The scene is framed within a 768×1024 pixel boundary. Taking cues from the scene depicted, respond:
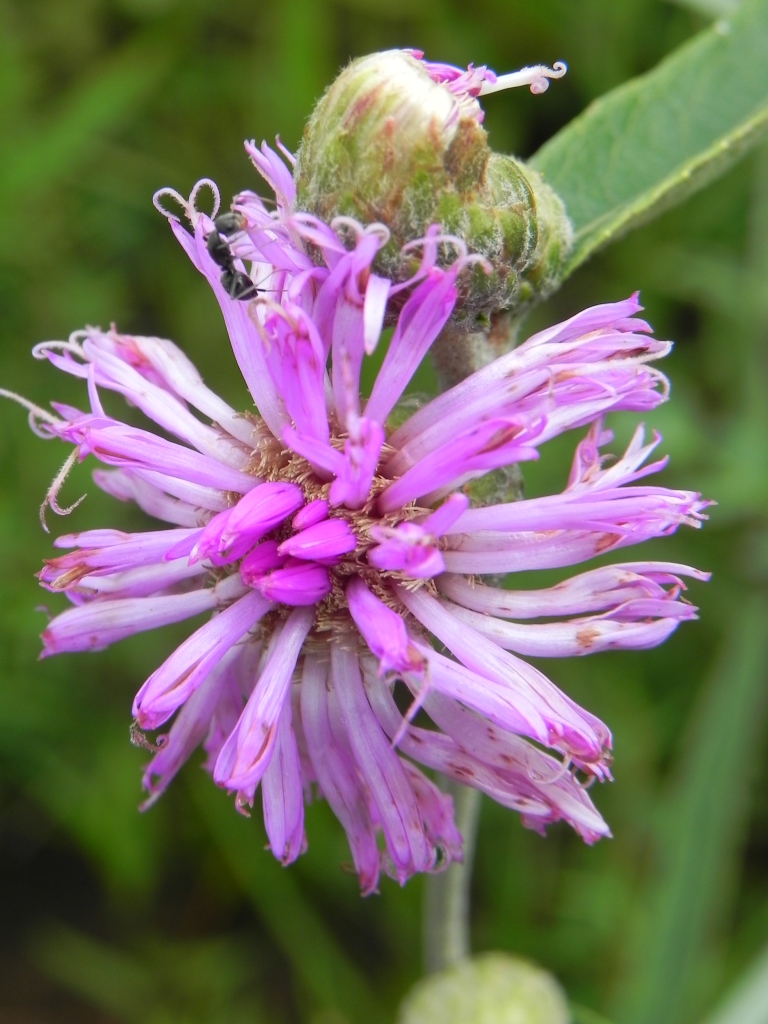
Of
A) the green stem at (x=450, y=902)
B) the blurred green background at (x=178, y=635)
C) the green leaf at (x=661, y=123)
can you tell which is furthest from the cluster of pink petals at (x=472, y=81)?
the blurred green background at (x=178, y=635)

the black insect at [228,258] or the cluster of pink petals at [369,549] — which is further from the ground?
the black insect at [228,258]

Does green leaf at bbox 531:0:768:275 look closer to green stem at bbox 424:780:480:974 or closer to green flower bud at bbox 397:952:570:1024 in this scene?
green stem at bbox 424:780:480:974

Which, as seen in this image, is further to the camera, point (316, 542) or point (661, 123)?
point (661, 123)

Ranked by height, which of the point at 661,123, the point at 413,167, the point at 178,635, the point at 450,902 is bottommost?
the point at 450,902

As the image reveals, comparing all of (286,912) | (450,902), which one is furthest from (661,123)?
(286,912)

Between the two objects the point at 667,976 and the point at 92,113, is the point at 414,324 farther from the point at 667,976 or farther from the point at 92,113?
the point at 92,113

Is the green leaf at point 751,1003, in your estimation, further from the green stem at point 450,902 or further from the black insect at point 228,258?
the black insect at point 228,258

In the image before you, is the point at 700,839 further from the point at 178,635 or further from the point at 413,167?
the point at 413,167
